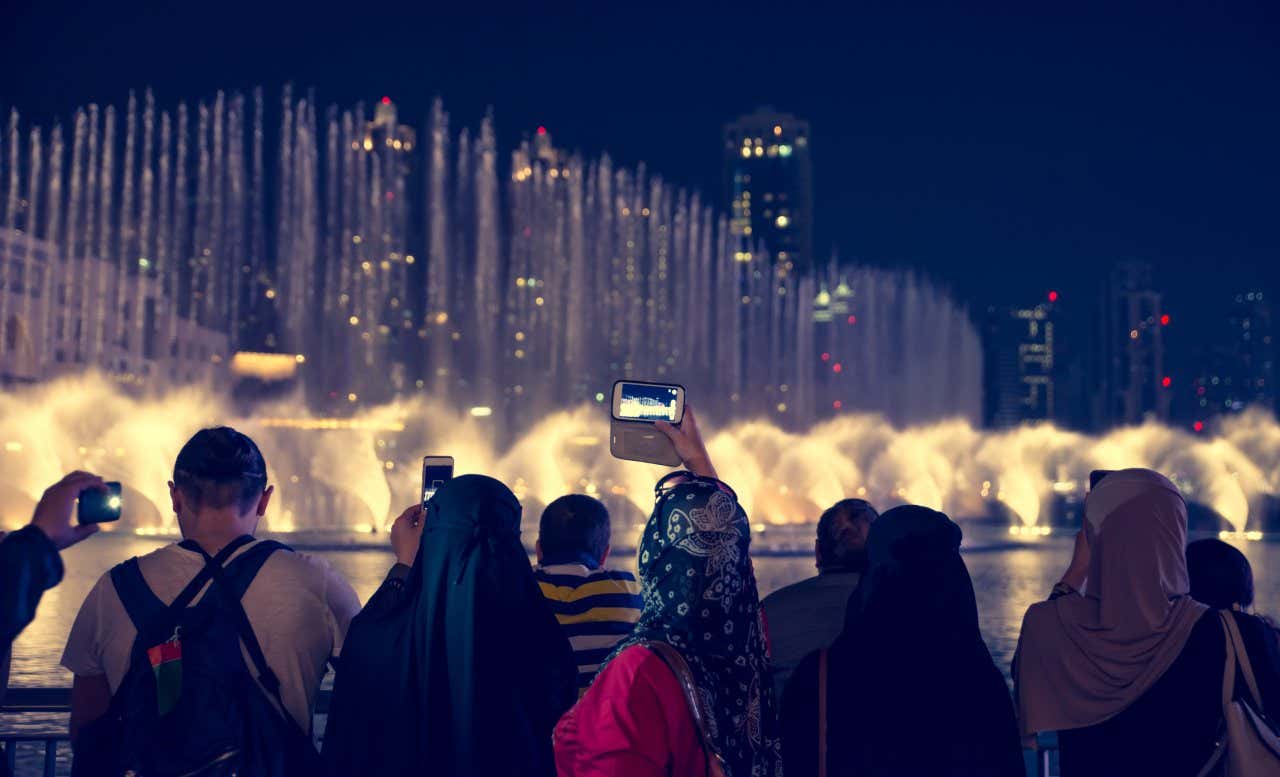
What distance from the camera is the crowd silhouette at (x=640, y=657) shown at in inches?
102

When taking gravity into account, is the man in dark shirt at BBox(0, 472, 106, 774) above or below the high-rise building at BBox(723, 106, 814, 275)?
below

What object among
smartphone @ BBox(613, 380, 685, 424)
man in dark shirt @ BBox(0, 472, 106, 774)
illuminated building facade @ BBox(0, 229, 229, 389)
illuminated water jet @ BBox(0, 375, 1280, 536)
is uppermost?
illuminated building facade @ BBox(0, 229, 229, 389)

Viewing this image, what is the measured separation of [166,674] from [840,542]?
2.01 meters

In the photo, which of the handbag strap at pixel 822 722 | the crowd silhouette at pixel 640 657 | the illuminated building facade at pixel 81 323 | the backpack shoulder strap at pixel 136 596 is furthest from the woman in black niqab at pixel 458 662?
the illuminated building facade at pixel 81 323

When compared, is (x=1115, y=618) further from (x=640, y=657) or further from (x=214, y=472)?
(x=214, y=472)

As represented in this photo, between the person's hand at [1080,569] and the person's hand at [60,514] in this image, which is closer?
the person's hand at [60,514]

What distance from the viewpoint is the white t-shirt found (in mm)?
3184

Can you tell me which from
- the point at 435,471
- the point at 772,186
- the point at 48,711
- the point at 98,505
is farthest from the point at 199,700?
the point at 772,186

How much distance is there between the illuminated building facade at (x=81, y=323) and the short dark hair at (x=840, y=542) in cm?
4672

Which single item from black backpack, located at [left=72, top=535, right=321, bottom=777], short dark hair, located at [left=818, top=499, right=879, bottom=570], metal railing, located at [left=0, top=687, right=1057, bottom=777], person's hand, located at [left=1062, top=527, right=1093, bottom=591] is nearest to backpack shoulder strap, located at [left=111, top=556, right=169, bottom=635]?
black backpack, located at [left=72, top=535, right=321, bottom=777]

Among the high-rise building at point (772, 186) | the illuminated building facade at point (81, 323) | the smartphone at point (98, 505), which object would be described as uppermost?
the high-rise building at point (772, 186)

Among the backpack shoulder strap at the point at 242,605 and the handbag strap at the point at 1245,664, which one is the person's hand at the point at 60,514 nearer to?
the backpack shoulder strap at the point at 242,605

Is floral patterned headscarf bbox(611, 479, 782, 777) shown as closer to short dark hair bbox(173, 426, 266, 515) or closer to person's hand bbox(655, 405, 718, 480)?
person's hand bbox(655, 405, 718, 480)

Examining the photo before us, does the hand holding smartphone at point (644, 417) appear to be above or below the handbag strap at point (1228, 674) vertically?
above
